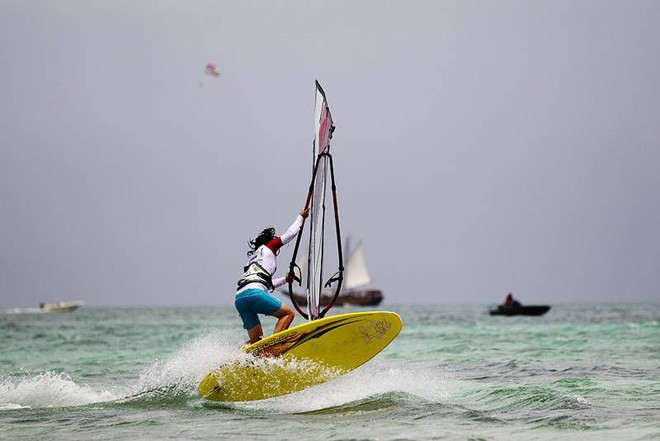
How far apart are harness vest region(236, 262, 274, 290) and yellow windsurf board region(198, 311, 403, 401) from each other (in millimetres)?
677

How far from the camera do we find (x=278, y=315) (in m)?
12.2

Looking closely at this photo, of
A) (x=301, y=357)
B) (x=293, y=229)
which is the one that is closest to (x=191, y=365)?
(x=301, y=357)

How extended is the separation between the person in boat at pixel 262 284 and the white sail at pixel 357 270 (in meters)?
108

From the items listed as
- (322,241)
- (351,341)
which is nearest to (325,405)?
(351,341)

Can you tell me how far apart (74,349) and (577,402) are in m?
22.4

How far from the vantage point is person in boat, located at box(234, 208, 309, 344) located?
39.2ft

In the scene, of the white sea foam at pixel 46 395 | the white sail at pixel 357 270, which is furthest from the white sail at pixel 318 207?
the white sail at pixel 357 270

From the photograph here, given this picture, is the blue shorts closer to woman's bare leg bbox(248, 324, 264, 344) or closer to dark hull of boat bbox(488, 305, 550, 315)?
woman's bare leg bbox(248, 324, 264, 344)

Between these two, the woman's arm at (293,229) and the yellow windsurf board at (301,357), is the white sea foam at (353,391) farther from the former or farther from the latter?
the woman's arm at (293,229)

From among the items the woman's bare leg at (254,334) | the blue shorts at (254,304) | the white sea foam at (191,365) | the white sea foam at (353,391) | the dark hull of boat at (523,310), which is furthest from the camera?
the dark hull of boat at (523,310)

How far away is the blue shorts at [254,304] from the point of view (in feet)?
39.1

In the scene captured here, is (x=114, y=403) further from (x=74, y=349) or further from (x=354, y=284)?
(x=354, y=284)

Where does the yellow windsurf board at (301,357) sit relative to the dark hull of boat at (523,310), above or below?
above

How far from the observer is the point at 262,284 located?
12016 mm
